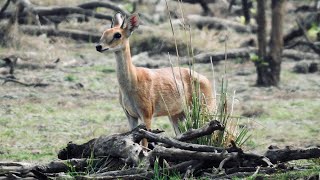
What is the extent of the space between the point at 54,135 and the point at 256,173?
253 inches

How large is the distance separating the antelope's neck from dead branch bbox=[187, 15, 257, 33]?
1303 centimetres

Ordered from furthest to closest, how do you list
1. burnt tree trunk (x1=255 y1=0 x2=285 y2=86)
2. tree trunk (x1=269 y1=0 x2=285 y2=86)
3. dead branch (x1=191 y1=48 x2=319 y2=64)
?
dead branch (x1=191 y1=48 x2=319 y2=64)
burnt tree trunk (x1=255 y1=0 x2=285 y2=86)
tree trunk (x1=269 y1=0 x2=285 y2=86)

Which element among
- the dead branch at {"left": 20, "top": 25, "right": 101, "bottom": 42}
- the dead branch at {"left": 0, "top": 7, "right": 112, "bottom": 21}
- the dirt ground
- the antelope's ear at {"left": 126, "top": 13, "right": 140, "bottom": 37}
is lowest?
the dirt ground

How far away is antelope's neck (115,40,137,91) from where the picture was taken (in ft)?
37.8

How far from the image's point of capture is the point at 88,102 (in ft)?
55.9

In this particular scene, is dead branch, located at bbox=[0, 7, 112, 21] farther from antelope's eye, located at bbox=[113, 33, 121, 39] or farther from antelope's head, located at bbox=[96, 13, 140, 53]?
antelope's eye, located at bbox=[113, 33, 121, 39]

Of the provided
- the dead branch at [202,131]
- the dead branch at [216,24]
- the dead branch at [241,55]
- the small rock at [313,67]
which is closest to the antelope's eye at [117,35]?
the dead branch at [202,131]

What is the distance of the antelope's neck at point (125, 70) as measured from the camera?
1153 cm

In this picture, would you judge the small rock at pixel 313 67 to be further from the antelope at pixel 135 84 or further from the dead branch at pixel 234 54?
the antelope at pixel 135 84

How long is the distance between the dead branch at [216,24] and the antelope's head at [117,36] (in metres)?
13.0

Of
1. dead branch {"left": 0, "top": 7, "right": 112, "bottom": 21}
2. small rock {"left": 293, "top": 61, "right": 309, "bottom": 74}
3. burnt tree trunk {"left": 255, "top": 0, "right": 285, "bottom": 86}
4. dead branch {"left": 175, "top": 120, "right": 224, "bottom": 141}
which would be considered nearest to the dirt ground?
small rock {"left": 293, "top": 61, "right": 309, "bottom": 74}

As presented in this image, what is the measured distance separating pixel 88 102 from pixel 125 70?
559 cm

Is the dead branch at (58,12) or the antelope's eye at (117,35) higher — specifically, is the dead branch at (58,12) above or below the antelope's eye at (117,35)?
above

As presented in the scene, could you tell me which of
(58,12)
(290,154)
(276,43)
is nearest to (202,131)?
(290,154)
